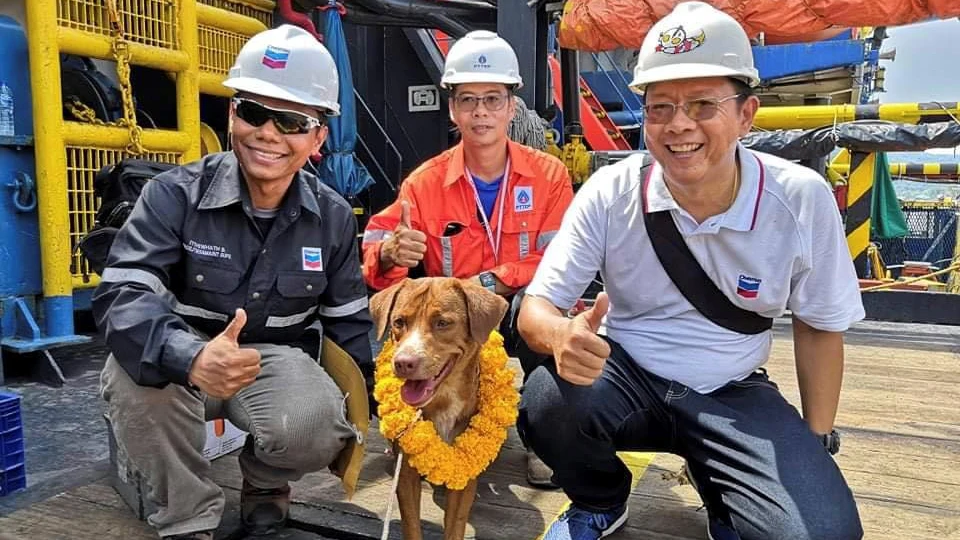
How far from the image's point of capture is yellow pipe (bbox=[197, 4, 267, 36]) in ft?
16.9

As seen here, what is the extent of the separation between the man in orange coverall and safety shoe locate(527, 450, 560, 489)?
0.44 metres

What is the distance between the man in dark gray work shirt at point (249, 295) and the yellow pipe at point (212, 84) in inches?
119

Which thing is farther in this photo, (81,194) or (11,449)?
(81,194)

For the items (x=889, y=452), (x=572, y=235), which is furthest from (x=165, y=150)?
(x=889, y=452)

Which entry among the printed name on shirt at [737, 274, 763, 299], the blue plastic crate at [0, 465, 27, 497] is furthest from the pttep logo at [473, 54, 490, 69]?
the blue plastic crate at [0, 465, 27, 497]

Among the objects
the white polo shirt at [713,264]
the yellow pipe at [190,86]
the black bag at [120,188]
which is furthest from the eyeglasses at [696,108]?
the yellow pipe at [190,86]

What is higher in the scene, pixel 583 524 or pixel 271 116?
→ pixel 271 116

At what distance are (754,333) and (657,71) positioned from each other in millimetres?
841

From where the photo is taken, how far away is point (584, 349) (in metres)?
1.84

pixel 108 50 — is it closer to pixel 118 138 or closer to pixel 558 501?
pixel 118 138

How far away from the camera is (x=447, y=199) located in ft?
10.1

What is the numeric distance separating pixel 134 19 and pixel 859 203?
538 centimetres

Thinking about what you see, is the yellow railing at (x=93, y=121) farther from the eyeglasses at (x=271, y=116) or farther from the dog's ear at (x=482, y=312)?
the dog's ear at (x=482, y=312)

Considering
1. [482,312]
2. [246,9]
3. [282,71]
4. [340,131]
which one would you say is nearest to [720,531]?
[482,312]
